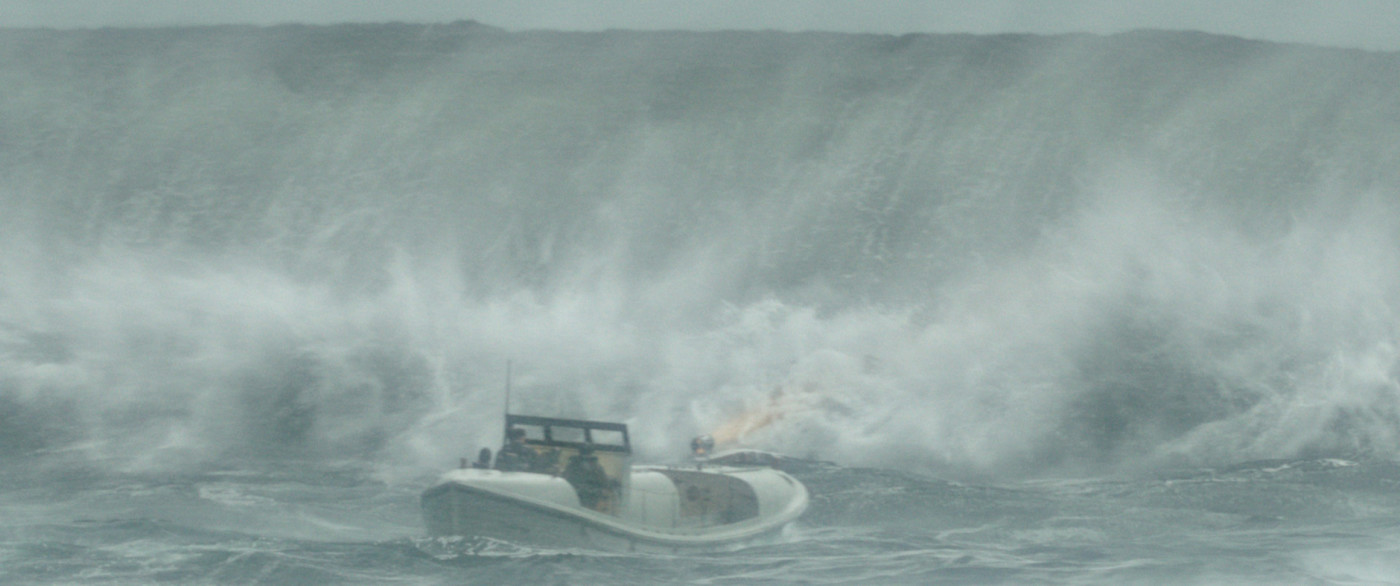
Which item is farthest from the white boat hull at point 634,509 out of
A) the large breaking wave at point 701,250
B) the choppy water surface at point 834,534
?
the large breaking wave at point 701,250

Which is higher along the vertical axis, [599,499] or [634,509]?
[599,499]

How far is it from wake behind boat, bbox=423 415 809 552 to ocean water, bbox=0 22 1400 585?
69 centimetres

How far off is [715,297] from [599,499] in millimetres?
41586

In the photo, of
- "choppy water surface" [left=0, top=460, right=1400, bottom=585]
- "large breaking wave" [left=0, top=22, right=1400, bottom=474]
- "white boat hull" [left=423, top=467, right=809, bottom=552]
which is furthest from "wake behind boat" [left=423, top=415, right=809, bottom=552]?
"large breaking wave" [left=0, top=22, right=1400, bottom=474]

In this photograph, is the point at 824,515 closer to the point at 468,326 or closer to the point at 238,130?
the point at 468,326

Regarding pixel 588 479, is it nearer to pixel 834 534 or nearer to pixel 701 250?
pixel 834 534

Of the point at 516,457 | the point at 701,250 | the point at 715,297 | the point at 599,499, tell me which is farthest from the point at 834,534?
the point at 701,250

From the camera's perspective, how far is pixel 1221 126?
103 metres

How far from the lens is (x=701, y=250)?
8969cm

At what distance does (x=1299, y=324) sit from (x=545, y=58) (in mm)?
59519

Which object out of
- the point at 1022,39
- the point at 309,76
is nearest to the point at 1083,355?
the point at 1022,39

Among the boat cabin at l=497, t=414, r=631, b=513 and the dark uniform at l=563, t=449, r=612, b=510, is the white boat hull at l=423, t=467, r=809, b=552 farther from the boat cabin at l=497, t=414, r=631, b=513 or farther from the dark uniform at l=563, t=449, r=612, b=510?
the dark uniform at l=563, t=449, r=612, b=510

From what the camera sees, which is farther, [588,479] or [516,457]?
[516,457]

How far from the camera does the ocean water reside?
48.6 meters
